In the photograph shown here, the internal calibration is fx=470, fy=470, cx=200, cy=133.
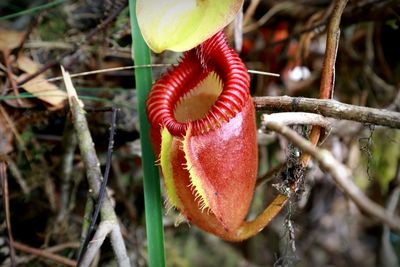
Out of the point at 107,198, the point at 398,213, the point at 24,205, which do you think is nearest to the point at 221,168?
the point at 107,198

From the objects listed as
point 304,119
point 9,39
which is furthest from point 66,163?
point 304,119

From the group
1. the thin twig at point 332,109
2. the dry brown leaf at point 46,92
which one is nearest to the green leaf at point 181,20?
the thin twig at point 332,109

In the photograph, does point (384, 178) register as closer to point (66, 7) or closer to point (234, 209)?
point (234, 209)

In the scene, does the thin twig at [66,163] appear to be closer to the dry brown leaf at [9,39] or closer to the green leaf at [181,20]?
the dry brown leaf at [9,39]

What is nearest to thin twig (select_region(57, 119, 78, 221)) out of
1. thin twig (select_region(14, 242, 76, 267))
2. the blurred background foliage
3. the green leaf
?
the blurred background foliage

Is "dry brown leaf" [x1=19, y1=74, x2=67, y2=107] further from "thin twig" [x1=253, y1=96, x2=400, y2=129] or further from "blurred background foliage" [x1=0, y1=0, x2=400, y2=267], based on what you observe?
"thin twig" [x1=253, y1=96, x2=400, y2=129]

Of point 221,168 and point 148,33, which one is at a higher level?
point 148,33
